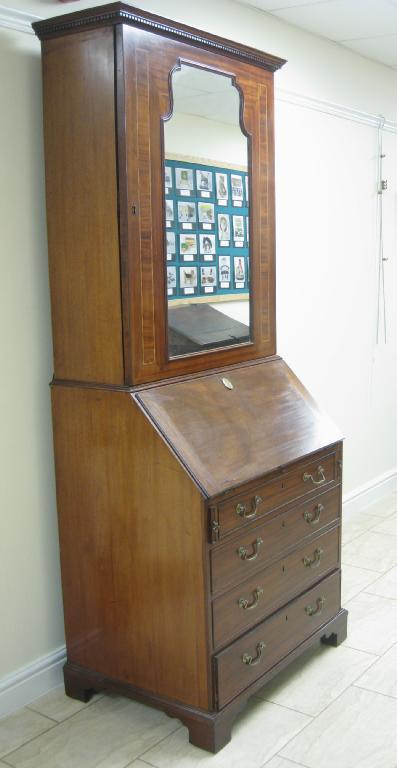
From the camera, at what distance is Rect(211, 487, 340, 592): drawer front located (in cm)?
237

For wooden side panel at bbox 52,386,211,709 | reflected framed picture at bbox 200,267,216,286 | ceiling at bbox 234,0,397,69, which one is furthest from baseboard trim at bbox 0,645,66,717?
ceiling at bbox 234,0,397,69

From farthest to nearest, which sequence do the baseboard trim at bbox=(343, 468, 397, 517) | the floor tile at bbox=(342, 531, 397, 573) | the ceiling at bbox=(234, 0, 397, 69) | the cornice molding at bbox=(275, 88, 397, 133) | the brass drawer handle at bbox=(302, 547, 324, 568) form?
the baseboard trim at bbox=(343, 468, 397, 517) < the floor tile at bbox=(342, 531, 397, 573) < the cornice molding at bbox=(275, 88, 397, 133) < the ceiling at bbox=(234, 0, 397, 69) < the brass drawer handle at bbox=(302, 547, 324, 568)

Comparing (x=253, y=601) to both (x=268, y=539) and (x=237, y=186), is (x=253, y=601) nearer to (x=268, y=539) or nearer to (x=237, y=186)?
(x=268, y=539)

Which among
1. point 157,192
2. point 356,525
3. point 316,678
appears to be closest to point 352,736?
point 316,678

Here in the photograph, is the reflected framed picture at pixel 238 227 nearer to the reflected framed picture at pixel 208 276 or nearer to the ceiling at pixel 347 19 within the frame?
the reflected framed picture at pixel 208 276

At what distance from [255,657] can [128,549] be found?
53 centimetres

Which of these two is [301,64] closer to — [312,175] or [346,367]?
[312,175]

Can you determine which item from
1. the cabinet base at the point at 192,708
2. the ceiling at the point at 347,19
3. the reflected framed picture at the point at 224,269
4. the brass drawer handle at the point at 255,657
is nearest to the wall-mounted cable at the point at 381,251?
the ceiling at the point at 347,19

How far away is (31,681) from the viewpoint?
8.75ft

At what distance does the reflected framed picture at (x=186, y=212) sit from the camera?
2.48m

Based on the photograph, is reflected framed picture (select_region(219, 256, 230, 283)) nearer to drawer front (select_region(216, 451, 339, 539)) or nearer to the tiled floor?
drawer front (select_region(216, 451, 339, 539))

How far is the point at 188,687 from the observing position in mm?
2395

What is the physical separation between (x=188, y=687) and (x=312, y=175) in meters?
2.42

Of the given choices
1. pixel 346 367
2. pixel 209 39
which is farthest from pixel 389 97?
pixel 209 39
